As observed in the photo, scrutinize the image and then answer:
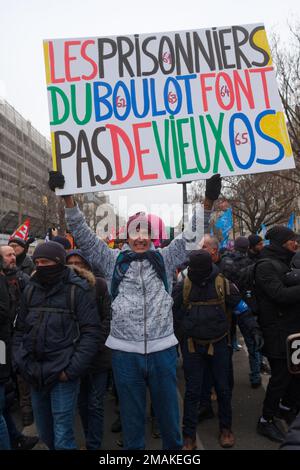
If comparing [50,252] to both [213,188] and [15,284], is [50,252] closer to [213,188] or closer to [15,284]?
[213,188]

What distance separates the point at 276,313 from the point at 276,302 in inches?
4.5

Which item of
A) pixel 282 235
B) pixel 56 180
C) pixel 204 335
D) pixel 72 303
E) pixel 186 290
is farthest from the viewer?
pixel 282 235

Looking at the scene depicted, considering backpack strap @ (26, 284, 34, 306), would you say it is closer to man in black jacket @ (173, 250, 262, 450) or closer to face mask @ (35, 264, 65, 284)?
face mask @ (35, 264, 65, 284)

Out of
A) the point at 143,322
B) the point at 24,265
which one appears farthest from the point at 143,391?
the point at 24,265

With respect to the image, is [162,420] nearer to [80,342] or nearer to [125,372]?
[125,372]

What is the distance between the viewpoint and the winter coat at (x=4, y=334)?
3.11 meters

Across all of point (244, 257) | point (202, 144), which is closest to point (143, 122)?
point (202, 144)

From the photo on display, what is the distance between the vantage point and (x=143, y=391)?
2.93 metres

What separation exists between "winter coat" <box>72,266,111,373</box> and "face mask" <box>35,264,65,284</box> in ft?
1.48

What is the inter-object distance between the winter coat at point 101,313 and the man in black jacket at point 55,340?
15.6 inches

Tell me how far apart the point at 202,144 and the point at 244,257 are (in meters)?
3.10
